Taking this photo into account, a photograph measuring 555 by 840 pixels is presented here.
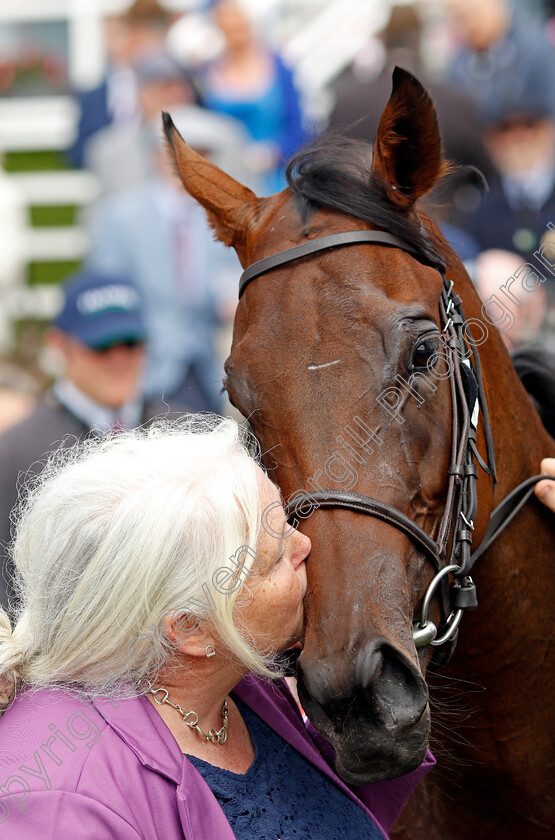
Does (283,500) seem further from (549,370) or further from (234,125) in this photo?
(234,125)

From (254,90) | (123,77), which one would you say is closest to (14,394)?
(254,90)

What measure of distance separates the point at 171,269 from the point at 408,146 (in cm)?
446

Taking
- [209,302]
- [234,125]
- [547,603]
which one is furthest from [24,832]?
[234,125]

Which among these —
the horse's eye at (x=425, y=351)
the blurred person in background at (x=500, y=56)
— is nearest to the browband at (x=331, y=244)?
the horse's eye at (x=425, y=351)

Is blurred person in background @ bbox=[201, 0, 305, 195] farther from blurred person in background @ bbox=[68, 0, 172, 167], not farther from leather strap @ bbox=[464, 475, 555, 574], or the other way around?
leather strap @ bbox=[464, 475, 555, 574]

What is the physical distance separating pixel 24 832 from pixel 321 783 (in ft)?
2.67

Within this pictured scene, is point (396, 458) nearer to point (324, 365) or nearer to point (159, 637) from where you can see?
point (324, 365)

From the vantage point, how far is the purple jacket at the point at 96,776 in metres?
1.72

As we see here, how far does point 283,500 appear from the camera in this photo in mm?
2229

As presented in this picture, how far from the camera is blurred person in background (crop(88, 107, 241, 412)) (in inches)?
263

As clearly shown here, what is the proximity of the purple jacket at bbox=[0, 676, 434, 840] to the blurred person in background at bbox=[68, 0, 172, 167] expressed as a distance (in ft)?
22.7

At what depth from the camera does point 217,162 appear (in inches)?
255

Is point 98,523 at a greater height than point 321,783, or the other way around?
point 98,523

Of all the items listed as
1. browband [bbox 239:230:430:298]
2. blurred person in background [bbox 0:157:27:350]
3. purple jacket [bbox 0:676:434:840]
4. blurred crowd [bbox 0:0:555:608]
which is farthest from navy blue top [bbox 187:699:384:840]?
blurred person in background [bbox 0:157:27:350]
